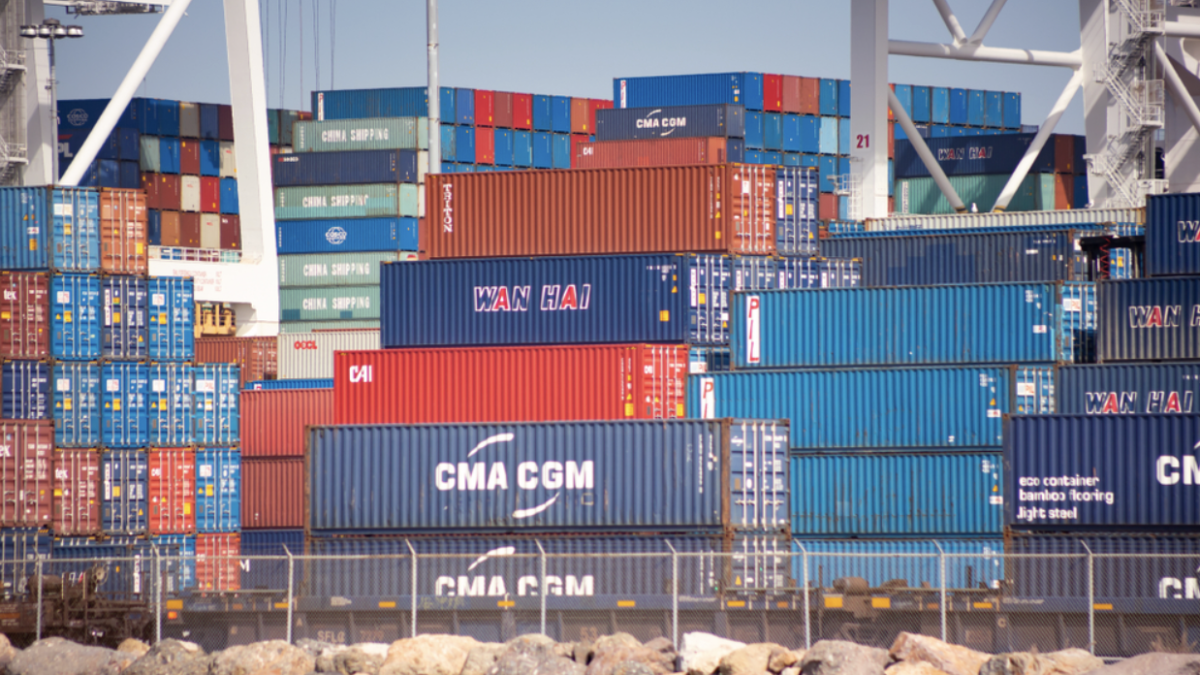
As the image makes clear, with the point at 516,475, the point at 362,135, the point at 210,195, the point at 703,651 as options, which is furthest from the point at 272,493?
the point at 210,195

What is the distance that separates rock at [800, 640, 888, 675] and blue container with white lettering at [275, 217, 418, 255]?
43.5 m

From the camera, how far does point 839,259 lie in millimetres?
39594

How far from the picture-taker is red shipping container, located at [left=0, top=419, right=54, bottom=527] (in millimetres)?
35250

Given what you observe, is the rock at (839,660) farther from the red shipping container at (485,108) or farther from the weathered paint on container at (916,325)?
the red shipping container at (485,108)

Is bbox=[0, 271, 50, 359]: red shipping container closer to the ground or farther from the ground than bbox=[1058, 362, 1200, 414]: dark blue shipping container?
farther from the ground

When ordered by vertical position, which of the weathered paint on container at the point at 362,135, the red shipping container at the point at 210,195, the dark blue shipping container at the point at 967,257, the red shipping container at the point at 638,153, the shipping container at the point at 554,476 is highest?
the weathered paint on container at the point at 362,135

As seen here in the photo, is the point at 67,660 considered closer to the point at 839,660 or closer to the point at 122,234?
the point at 839,660

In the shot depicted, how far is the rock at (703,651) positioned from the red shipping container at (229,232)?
49935 millimetres

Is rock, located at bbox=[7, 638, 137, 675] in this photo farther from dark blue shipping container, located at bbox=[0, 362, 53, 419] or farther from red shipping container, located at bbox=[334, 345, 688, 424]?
dark blue shipping container, located at bbox=[0, 362, 53, 419]

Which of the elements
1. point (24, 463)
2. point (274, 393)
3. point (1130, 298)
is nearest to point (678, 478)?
point (1130, 298)

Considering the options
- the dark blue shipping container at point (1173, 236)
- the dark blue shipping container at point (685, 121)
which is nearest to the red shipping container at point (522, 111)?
the dark blue shipping container at point (685, 121)

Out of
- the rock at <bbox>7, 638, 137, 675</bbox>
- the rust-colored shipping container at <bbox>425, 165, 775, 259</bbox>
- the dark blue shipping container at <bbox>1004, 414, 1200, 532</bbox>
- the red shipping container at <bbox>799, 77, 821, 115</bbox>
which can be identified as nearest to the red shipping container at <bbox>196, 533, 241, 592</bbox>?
the rust-colored shipping container at <bbox>425, 165, 775, 259</bbox>

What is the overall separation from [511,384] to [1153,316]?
48.5 feet

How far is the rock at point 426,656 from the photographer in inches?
989
